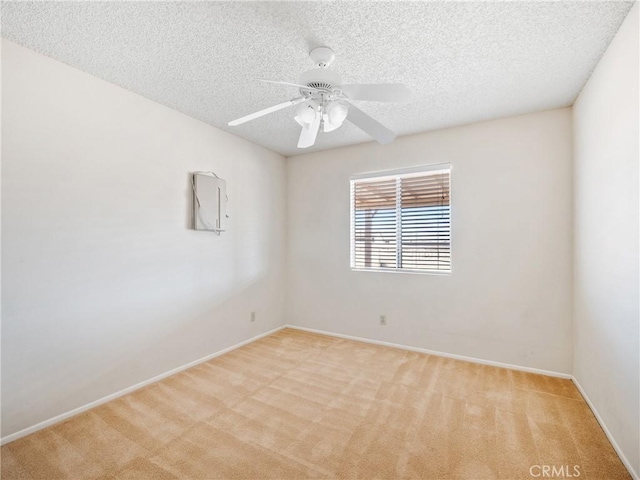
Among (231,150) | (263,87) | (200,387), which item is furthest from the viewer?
(231,150)

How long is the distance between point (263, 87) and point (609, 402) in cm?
319

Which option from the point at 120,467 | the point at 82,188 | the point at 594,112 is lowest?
the point at 120,467

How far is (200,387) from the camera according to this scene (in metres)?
2.53

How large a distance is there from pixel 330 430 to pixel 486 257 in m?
2.19

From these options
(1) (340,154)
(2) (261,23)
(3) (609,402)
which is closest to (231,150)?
(1) (340,154)

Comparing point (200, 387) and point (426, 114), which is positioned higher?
point (426, 114)

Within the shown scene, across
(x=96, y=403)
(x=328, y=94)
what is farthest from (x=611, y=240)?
(x=96, y=403)

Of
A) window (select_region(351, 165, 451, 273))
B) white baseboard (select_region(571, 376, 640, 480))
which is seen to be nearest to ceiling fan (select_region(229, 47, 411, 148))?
window (select_region(351, 165, 451, 273))

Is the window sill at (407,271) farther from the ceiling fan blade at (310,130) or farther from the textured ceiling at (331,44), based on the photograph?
the ceiling fan blade at (310,130)

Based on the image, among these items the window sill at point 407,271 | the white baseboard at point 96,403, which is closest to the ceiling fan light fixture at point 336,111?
the window sill at point 407,271

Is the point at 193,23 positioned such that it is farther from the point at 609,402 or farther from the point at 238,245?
the point at 609,402

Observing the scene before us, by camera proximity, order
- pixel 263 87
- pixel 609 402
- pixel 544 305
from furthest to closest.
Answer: pixel 544 305, pixel 263 87, pixel 609 402

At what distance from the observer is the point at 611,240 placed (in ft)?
6.11
